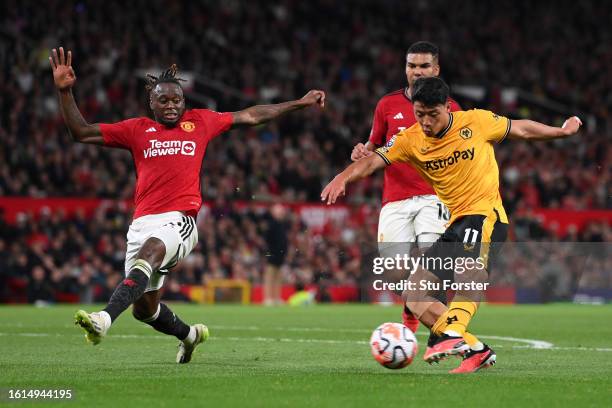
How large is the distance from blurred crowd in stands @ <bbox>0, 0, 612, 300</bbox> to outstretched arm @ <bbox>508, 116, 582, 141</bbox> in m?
15.7

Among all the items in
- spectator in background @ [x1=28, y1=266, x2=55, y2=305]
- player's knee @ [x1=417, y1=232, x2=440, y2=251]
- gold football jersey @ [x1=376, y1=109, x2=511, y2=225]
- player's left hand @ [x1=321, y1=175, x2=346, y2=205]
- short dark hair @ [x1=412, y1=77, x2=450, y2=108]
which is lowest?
spectator in background @ [x1=28, y1=266, x2=55, y2=305]

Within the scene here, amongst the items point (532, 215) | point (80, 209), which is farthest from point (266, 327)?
point (532, 215)

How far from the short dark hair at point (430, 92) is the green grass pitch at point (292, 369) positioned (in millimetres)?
2025

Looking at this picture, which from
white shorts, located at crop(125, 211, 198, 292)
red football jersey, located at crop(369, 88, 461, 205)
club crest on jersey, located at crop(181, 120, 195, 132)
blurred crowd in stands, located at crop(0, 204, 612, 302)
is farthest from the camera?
blurred crowd in stands, located at crop(0, 204, 612, 302)

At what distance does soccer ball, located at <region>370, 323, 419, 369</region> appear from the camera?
27.6 ft

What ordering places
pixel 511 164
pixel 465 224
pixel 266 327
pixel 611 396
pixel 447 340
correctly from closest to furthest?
1. pixel 611 396
2. pixel 447 340
3. pixel 465 224
4. pixel 266 327
5. pixel 511 164

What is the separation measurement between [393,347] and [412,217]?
2.19 meters

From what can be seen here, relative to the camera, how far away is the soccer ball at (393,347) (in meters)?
8.40

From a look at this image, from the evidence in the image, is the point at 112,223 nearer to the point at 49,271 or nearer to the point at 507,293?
the point at 49,271

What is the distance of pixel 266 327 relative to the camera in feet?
50.0

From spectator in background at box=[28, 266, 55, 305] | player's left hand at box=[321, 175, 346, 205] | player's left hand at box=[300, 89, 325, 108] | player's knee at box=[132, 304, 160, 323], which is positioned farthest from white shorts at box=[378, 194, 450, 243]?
spectator in background at box=[28, 266, 55, 305]

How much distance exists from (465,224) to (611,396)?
2.18 metres

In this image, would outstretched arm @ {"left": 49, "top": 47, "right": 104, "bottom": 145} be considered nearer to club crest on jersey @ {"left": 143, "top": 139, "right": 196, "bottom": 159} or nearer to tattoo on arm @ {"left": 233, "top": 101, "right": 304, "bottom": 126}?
club crest on jersey @ {"left": 143, "top": 139, "right": 196, "bottom": 159}

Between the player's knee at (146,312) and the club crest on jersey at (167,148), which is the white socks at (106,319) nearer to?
the player's knee at (146,312)
